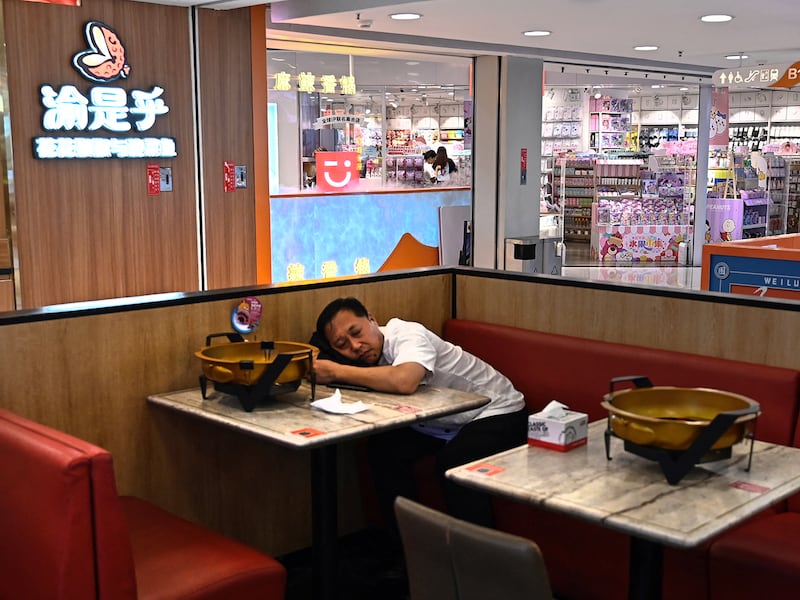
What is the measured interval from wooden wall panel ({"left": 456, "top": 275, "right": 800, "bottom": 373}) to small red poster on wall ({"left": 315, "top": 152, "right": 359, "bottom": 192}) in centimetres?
468

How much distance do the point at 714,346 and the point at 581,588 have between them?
100 cm

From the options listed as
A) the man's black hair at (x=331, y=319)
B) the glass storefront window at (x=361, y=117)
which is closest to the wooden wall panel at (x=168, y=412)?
the man's black hair at (x=331, y=319)

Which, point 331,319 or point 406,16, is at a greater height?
point 406,16

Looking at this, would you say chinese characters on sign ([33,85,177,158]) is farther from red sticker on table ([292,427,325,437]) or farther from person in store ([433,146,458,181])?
person in store ([433,146,458,181])

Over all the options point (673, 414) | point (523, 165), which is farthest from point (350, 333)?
point (523, 165)

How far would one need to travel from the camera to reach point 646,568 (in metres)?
2.40

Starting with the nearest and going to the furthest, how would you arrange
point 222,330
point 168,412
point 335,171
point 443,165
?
1. point 168,412
2. point 222,330
3. point 335,171
4. point 443,165

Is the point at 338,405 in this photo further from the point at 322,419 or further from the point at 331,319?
the point at 331,319

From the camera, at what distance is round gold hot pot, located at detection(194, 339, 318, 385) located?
120 inches

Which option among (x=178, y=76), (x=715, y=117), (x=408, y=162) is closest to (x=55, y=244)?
(x=178, y=76)

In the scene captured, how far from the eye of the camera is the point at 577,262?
13.9 metres

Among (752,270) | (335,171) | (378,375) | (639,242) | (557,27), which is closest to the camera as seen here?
(378,375)

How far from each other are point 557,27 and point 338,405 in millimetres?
5643

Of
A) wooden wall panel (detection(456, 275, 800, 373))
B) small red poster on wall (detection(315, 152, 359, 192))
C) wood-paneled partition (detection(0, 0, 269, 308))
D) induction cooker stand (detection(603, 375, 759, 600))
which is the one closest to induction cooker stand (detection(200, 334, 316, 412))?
induction cooker stand (detection(603, 375, 759, 600))
